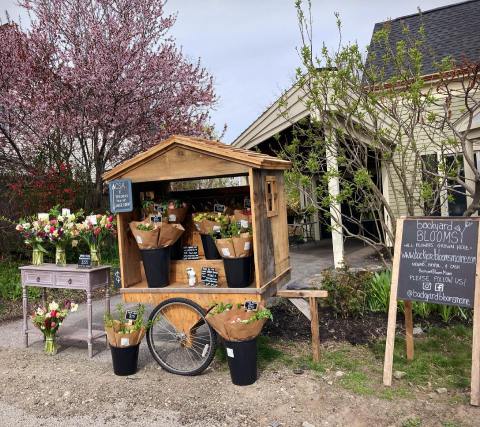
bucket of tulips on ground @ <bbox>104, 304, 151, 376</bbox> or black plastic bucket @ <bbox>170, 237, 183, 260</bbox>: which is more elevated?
black plastic bucket @ <bbox>170, 237, 183, 260</bbox>

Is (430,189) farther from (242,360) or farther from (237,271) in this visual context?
(242,360)

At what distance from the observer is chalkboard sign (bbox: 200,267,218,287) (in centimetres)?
402

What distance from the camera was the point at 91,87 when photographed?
898 cm

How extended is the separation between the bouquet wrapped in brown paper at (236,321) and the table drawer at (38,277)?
2.14 meters

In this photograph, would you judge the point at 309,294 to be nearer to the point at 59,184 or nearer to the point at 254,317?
the point at 254,317

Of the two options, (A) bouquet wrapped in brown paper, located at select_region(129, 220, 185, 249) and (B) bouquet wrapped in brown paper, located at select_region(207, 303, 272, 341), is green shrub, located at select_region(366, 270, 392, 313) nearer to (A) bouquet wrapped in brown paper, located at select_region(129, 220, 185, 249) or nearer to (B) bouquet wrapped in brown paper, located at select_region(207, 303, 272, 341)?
(B) bouquet wrapped in brown paper, located at select_region(207, 303, 272, 341)

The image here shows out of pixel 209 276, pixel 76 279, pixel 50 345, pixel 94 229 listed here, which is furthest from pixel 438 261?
pixel 50 345

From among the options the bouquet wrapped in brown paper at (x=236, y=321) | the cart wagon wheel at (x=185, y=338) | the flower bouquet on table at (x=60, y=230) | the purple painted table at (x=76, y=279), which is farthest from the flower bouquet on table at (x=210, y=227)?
the flower bouquet on table at (x=60, y=230)

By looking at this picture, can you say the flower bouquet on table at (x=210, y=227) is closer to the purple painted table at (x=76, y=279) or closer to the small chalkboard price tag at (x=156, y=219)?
the small chalkboard price tag at (x=156, y=219)

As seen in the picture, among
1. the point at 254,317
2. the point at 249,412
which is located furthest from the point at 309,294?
the point at 249,412

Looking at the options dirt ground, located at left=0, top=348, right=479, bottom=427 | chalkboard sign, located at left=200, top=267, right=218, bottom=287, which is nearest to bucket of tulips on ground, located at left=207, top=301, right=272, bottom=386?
dirt ground, located at left=0, top=348, right=479, bottom=427

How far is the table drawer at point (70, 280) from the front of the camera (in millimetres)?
4613

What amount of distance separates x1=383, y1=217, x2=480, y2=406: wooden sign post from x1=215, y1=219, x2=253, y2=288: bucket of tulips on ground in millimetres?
1208

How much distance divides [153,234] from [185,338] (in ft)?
3.21
